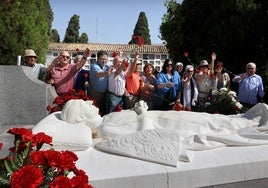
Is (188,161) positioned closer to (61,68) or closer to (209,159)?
(209,159)

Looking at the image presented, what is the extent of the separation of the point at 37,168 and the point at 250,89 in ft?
18.2

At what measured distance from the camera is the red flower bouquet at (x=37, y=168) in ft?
5.19

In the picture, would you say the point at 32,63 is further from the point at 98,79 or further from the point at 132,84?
the point at 132,84

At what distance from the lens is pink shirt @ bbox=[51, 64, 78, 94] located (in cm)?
562

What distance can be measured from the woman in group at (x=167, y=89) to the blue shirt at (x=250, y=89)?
130 centimetres

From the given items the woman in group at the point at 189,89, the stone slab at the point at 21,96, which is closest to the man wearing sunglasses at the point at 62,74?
the stone slab at the point at 21,96

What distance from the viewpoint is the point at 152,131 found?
3133mm

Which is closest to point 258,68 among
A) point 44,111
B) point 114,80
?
point 114,80

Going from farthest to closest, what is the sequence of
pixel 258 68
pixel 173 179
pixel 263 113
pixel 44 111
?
pixel 258 68
pixel 44 111
pixel 263 113
pixel 173 179

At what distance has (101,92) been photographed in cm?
573

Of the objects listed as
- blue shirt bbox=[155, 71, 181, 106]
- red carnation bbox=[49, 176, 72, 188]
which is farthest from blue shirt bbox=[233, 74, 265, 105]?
red carnation bbox=[49, 176, 72, 188]

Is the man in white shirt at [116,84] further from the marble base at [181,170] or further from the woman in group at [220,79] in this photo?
the marble base at [181,170]

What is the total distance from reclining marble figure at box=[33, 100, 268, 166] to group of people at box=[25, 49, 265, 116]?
146 cm

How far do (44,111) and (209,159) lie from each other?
3.22 m
